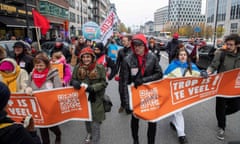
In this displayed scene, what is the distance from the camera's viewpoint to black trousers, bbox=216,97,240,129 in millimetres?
3881

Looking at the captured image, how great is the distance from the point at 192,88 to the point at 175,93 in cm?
40

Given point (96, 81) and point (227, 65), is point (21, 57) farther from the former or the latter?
point (227, 65)

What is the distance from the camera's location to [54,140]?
3.97 m

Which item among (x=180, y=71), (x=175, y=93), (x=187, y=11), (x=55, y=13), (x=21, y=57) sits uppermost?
(x=187, y=11)

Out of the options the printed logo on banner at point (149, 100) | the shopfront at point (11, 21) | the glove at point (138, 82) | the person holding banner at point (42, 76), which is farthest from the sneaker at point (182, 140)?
the shopfront at point (11, 21)

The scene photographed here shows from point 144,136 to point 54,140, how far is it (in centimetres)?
169

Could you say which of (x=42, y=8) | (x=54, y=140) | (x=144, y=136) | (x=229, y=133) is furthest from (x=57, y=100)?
(x=42, y=8)

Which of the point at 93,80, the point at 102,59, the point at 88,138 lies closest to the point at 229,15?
the point at 102,59

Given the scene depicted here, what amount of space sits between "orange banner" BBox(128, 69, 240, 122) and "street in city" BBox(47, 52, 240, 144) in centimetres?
81

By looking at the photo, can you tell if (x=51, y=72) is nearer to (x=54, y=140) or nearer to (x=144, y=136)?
(x=54, y=140)

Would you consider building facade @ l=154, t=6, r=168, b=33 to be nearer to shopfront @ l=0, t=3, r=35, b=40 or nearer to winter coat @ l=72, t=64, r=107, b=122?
shopfront @ l=0, t=3, r=35, b=40

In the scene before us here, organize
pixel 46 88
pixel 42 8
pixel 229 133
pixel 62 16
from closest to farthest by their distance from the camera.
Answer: pixel 46 88 < pixel 229 133 < pixel 42 8 < pixel 62 16

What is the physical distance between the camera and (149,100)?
10.7ft

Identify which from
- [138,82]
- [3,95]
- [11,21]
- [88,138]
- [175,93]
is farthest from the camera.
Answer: [11,21]
